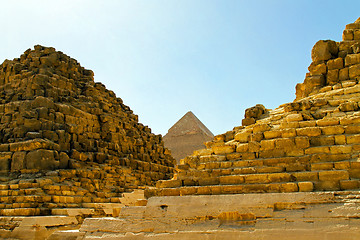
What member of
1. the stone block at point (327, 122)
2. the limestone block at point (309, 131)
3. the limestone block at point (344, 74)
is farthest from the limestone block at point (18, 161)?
the limestone block at point (344, 74)

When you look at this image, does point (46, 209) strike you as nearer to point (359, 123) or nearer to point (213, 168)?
point (213, 168)

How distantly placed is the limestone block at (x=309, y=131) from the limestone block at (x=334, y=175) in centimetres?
99

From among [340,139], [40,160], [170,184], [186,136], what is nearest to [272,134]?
[340,139]

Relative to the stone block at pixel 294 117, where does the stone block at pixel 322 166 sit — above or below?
below

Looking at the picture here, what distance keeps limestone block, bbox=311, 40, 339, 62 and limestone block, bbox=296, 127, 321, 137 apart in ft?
10.4

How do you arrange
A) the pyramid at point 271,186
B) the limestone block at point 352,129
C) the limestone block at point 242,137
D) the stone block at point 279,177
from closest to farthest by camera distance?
the pyramid at point 271,186
the stone block at point 279,177
the limestone block at point 352,129
the limestone block at point 242,137

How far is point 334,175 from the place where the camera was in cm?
575

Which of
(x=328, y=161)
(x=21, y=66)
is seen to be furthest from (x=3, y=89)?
(x=328, y=161)

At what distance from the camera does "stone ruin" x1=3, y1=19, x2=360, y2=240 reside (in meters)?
5.31

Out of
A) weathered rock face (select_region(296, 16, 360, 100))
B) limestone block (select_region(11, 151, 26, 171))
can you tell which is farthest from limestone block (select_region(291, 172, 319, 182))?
limestone block (select_region(11, 151, 26, 171))

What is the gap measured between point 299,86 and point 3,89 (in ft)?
45.0

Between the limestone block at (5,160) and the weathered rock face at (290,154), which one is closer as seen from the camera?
the weathered rock face at (290,154)

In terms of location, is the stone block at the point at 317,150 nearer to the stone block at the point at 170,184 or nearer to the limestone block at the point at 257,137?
the limestone block at the point at 257,137

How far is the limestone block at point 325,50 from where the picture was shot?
9117 millimetres
